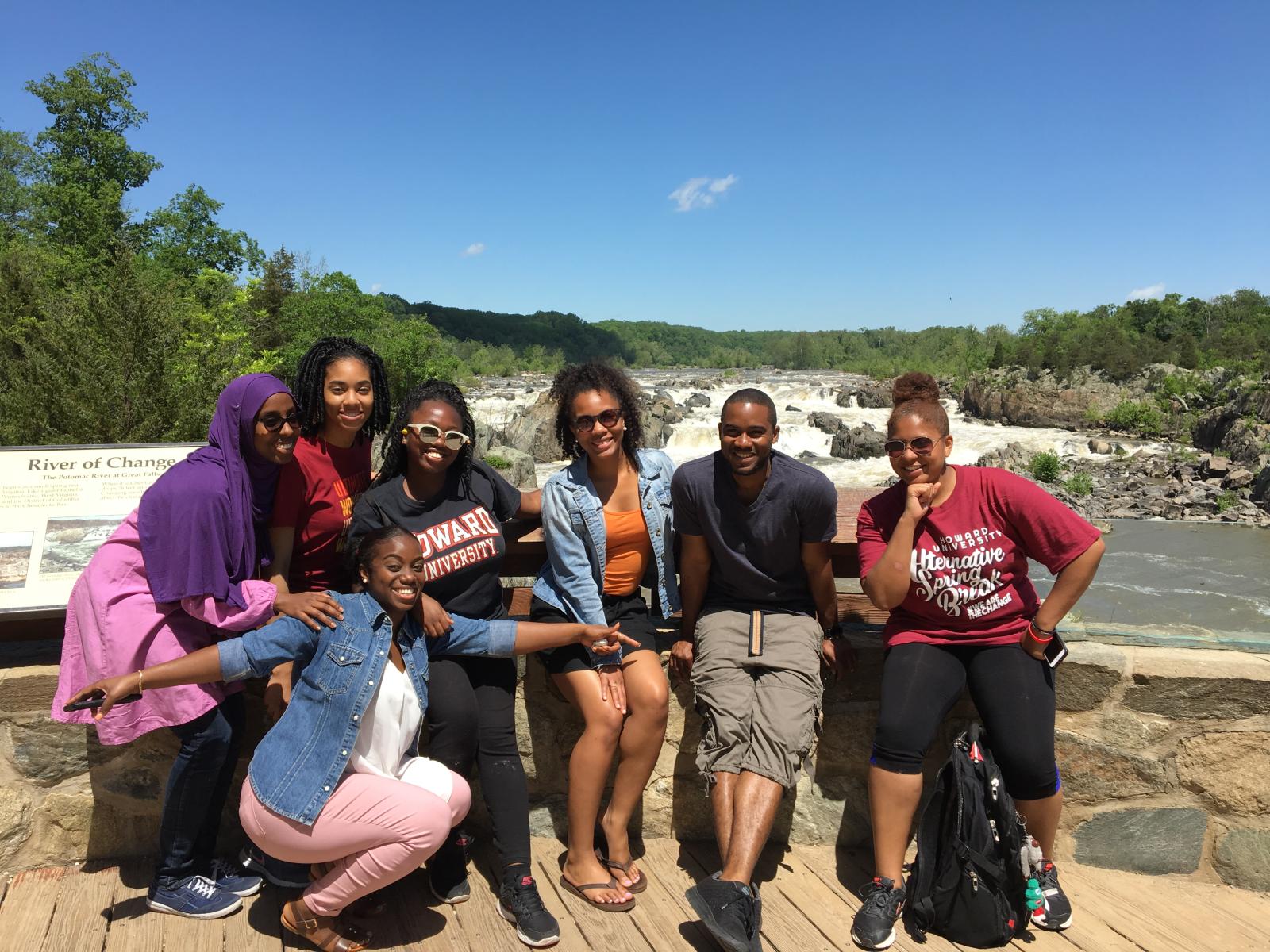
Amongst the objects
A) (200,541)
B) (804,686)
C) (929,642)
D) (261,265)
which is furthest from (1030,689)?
(261,265)

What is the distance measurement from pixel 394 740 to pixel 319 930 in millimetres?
455

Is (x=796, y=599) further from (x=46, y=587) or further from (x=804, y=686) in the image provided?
(x=46, y=587)

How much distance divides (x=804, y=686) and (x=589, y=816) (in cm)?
69

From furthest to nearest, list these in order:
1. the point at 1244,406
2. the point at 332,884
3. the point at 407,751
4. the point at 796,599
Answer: the point at 1244,406 → the point at 796,599 → the point at 407,751 → the point at 332,884

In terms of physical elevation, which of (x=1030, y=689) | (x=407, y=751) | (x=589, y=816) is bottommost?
(x=589, y=816)

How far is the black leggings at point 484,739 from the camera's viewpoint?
2.25m

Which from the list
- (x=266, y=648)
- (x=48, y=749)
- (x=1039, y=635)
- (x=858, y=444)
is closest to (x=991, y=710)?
(x=1039, y=635)

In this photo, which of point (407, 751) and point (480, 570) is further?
point (480, 570)

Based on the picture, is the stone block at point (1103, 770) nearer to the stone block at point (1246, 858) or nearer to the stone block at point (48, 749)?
the stone block at point (1246, 858)

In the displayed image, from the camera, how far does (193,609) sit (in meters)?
2.07

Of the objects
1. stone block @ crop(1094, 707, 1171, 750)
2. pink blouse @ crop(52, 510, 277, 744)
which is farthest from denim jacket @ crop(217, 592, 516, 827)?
stone block @ crop(1094, 707, 1171, 750)

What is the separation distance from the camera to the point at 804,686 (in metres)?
2.39

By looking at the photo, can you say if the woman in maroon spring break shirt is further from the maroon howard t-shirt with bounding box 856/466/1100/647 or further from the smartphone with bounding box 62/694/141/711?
the smartphone with bounding box 62/694/141/711

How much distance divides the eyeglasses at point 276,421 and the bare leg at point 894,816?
1816mm
